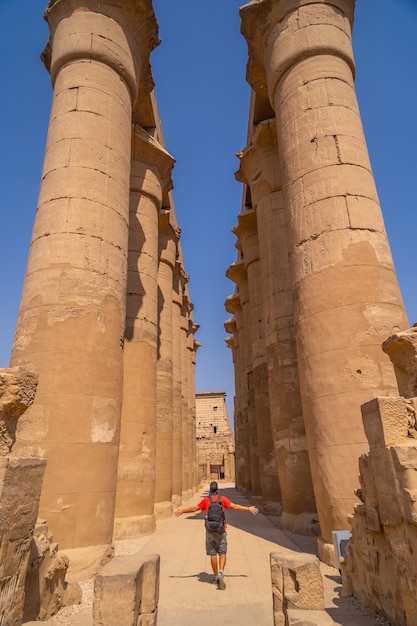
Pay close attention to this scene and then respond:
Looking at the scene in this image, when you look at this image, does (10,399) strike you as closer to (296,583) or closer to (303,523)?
(296,583)

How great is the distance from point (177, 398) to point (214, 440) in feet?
86.5

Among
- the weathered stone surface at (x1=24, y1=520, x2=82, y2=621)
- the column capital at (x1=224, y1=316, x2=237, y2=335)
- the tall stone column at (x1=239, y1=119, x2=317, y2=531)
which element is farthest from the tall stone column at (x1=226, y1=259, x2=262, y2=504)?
the weathered stone surface at (x1=24, y1=520, x2=82, y2=621)

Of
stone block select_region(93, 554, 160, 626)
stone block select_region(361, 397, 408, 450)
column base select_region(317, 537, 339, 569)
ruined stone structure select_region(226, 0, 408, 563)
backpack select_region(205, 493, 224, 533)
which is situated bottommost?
column base select_region(317, 537, 339, 569)

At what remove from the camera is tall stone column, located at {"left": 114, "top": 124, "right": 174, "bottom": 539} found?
32.8ft

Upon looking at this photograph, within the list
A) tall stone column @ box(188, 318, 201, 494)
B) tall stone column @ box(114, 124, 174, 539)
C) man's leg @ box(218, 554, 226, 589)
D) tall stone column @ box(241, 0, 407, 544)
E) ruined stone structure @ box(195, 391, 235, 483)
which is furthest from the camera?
ruined stone structure @ box(195, 391, 235, 483)

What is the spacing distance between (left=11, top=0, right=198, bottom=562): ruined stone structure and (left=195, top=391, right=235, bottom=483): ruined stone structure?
29.8 m

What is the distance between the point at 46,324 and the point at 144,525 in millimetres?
Result: 5676

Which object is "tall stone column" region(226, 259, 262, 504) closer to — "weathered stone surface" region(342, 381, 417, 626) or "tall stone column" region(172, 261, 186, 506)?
"tall stone column" region(172, 261, 186, 506)

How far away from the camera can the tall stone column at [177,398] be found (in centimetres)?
1677

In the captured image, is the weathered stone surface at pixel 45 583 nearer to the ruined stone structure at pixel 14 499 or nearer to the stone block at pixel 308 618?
the ruined stone structure at pixel 14 499

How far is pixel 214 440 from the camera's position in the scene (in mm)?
43156

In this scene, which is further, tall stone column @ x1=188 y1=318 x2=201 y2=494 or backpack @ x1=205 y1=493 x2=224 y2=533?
tall stone column @ x1=188 y1=318 x2=201 y2=494

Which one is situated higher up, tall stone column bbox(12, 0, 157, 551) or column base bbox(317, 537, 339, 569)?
tall stone column bbox(12, 0, 157, 551)

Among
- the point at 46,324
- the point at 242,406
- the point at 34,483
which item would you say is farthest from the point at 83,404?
the point at 242,406
